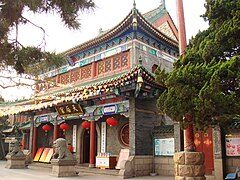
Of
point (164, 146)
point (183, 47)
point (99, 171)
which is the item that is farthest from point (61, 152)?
point (183, 47)

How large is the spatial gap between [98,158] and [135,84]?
398 centimetres

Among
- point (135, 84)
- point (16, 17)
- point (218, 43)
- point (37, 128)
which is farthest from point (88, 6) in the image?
point (37, 128)

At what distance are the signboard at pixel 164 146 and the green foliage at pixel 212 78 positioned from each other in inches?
186

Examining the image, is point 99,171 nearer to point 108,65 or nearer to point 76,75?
point 108,65

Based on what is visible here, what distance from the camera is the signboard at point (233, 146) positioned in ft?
29.0

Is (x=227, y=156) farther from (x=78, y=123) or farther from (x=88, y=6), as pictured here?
(x=78, y=123)

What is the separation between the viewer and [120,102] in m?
11.8

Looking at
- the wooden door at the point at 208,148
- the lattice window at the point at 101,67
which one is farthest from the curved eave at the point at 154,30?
the wooden door at the point at 208,148

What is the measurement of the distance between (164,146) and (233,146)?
9.57 feet

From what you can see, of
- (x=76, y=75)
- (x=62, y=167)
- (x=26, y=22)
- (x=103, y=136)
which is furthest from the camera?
(x=76, y=75)

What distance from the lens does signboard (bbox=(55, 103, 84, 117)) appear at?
13553 mm

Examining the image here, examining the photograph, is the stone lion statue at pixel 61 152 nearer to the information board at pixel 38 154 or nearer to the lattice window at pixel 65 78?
the lattice window at pixel 65 78

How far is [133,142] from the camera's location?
35.8 ft

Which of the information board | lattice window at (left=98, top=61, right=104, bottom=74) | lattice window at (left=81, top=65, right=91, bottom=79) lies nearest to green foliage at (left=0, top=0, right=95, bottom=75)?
lattice window at (left=98, top=61, right=104, bottom=74)
